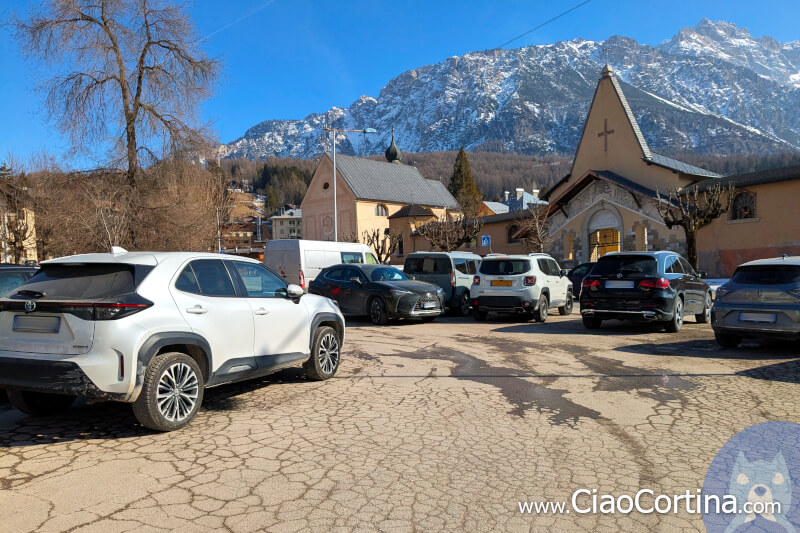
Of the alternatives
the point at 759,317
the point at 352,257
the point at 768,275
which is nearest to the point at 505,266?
the point at 768,275

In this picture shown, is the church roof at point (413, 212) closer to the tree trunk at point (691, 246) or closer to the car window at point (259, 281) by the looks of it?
the tree trunk at point (691, 246)

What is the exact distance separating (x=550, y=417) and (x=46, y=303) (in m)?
4.82

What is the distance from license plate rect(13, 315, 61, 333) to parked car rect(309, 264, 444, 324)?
955 centimetres

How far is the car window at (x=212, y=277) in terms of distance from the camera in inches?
218

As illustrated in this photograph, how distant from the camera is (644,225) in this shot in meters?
30.3

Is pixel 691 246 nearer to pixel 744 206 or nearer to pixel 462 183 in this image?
pixel 744 206

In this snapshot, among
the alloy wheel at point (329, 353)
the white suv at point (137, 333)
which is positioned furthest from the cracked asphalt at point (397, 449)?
the white suv at point (137, 333)

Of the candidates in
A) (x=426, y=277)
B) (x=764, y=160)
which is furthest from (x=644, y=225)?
(x=764, y=160)

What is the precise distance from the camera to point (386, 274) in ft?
49.1

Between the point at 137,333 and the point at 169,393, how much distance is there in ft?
2.29

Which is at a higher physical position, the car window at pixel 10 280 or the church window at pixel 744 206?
the church window at pixel 744 206

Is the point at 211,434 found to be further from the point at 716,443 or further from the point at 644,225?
the point at 644,225

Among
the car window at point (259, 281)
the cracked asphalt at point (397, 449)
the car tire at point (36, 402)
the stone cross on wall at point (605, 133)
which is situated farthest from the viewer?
the stone cross on wall at point (605, 133)

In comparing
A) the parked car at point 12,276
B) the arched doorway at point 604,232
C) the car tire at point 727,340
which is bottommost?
the car tire at point 727,340
